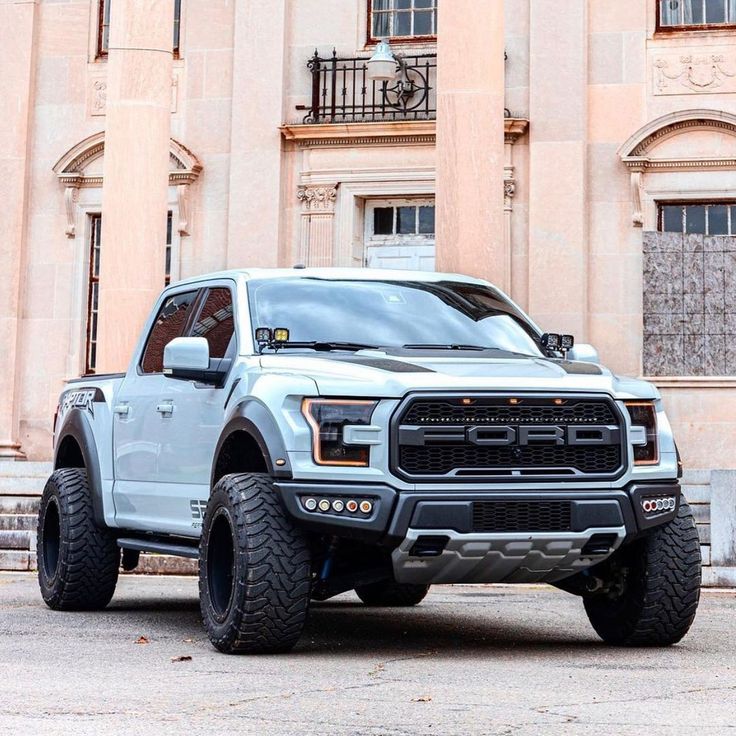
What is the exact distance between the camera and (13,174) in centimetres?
2269

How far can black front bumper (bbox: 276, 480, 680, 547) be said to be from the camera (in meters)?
6.98

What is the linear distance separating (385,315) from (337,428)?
1427 millimetres

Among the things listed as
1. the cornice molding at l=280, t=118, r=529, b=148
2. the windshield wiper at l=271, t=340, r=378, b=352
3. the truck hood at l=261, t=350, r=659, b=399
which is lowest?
the truck hood at l=261, t=350, r=659, b=399

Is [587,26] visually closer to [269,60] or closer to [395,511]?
[269,60]

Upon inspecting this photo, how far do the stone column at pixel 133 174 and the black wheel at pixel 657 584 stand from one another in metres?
9.72

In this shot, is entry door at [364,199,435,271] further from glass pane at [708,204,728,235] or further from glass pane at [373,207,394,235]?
glass pane at [708,204,728,235]

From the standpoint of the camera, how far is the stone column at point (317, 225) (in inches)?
847

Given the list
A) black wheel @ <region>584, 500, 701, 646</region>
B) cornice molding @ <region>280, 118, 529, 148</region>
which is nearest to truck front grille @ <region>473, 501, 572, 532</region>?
black wheel @ <region>584, 500, 701, 646</region>

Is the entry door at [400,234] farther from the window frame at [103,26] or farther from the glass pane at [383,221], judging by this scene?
the window frame at [103,26]

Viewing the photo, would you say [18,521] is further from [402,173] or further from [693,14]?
[693,14]

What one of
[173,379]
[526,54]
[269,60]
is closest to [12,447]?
[269,60]

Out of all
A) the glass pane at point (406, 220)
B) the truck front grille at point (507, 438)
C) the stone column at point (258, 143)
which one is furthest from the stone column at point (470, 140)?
the truck front grille at point (507, 438)

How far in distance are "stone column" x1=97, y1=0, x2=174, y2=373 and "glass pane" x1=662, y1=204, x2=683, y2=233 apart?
22.9 ft

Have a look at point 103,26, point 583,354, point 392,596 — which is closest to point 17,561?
point 392,596
